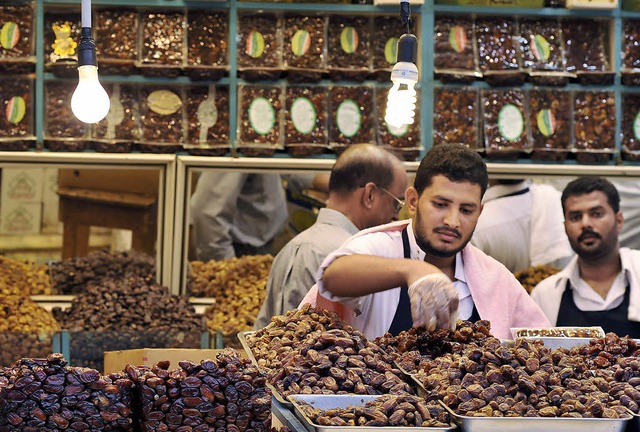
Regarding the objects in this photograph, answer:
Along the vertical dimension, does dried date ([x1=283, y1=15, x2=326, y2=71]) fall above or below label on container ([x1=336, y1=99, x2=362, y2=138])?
Answer: above

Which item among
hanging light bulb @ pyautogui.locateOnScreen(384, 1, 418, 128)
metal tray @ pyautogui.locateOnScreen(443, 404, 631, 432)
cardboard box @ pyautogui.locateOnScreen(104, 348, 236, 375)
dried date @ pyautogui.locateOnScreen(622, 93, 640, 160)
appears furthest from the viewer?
dried date @ pyautogui.locateOnScreen(622, 93, 640, 160)

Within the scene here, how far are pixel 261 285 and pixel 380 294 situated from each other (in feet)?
5.63

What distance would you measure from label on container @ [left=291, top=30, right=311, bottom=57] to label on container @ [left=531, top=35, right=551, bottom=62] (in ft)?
3.59

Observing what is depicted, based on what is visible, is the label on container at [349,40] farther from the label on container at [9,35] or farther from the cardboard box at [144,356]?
the cardboard box at [144,356]

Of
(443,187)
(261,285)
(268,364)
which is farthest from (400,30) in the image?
(268,364)

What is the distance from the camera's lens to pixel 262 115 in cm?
483

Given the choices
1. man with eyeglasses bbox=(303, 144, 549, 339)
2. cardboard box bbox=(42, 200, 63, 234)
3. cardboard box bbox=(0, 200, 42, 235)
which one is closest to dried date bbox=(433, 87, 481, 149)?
man with eyeglasses bbox=(303, 144, 549, 339)

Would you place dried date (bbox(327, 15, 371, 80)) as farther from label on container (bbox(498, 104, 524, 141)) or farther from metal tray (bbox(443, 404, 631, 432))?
metal tray (bbox(443, 404, 631, 432))

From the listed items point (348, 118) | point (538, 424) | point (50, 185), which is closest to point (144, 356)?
point (538, 424)

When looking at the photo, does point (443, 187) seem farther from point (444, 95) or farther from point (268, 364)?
point (444, 95)

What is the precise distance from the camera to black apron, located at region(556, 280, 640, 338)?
443cm

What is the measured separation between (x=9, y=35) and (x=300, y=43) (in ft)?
4.47

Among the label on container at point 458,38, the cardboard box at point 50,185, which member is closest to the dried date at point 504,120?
the label on container at point 458,38

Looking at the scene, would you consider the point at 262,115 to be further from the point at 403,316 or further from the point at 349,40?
the point at 403,316
